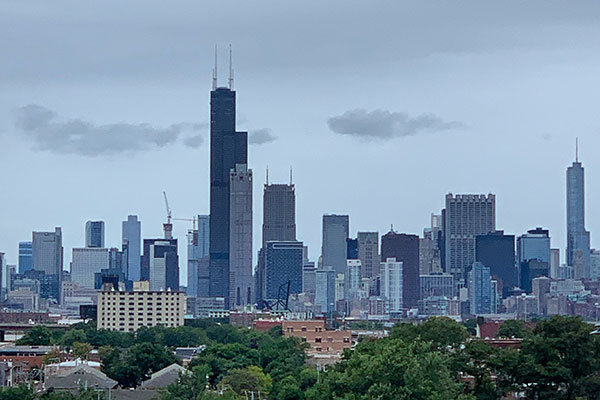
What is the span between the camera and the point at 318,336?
552 feet

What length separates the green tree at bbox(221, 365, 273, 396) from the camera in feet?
297

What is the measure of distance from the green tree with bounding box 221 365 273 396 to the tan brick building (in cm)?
5752

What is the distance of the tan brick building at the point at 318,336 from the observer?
16050 centimetres

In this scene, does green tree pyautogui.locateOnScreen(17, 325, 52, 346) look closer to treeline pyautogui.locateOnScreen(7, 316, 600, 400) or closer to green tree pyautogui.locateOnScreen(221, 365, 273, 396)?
treeline pyautogui.locateOnScreen(7, 316, 600, 400)

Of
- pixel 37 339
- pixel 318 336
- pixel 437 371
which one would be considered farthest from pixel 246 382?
pixel 37 339

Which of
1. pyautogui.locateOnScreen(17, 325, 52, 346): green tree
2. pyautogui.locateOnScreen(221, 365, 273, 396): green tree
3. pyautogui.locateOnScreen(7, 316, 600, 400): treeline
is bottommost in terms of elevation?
pyautogui.locateOnScreen(221, 365, 273, 396): green tree

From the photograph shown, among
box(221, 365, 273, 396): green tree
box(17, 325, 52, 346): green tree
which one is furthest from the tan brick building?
box(221, 365, 273, 396): green tree

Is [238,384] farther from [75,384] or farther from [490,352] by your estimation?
[490,352]

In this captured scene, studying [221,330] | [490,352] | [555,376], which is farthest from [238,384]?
[221,330]

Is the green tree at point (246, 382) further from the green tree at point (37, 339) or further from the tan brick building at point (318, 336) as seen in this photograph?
the green tree at point (37, 339)

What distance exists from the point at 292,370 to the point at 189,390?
2334 cm

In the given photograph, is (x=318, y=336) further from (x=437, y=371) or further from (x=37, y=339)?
(x=437, y=371)

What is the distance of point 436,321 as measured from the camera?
3415 inches

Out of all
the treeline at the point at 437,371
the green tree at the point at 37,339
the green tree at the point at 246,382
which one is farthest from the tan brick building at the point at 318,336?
the green tree at the point at 246,382
